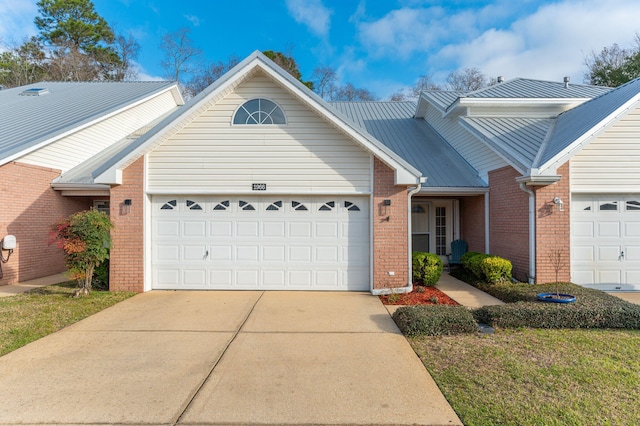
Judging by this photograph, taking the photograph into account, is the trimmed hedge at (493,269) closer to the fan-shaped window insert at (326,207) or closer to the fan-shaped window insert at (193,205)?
the fan-shaped window insert at (326,207)

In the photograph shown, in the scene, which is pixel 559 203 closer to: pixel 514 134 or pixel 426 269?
pixel 514 134

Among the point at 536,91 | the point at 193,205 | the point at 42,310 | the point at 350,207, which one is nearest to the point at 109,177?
the point at 193,205

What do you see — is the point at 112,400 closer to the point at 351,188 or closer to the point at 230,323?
the point at 230,323

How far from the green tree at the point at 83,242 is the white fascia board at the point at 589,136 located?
1141 cm

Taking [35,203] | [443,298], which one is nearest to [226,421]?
[443,298]

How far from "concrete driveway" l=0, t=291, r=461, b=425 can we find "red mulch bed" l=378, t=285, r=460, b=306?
1.15 meters

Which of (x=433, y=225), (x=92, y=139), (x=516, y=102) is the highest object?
(x=516, y=102)

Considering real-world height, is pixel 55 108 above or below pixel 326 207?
above

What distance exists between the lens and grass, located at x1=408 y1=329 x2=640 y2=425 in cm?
348

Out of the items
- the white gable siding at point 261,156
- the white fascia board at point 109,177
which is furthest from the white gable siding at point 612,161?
the white fascia board at point 109,177

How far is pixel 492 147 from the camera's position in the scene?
33.9 feet

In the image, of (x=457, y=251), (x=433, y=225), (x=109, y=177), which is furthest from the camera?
(x=433, y=225)

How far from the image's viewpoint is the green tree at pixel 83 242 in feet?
26.3

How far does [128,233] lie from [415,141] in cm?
1125
